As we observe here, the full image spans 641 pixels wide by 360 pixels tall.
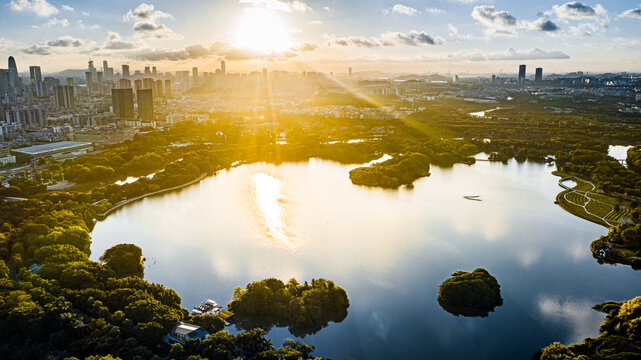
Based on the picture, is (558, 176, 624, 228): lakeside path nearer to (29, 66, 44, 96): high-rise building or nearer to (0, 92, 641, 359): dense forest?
(0, 92, 641, 359): dense forest

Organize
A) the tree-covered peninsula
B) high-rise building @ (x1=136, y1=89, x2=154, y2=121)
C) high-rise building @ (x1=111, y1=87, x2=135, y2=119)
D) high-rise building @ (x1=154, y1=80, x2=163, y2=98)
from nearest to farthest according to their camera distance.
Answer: the tree-covered peninsula, high-rise building @ (x1=111, y1=87, x2=135, y2=119), high-rise building @ (x1=136, y1=89, x2=154, y2=121), high-rise building @ (x1=154, y1=80, x2=163, y2=98)

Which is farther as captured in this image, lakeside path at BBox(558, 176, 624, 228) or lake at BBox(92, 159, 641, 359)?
lakeside path at BBox(558, 176, 624, 228)

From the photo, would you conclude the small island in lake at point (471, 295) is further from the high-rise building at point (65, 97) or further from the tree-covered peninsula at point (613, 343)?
the high-rise building at point (65, 97)

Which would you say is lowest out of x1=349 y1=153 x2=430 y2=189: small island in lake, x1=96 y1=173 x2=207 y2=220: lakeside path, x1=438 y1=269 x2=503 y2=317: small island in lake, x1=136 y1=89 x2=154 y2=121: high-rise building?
x1=438 y1=269 x2=503 y2=317: small island in lake

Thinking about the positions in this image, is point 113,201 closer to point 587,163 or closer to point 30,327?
point 30,327

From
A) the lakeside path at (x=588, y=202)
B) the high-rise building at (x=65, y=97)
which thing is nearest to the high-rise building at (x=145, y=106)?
the high-rise building at (x=65, y=97)

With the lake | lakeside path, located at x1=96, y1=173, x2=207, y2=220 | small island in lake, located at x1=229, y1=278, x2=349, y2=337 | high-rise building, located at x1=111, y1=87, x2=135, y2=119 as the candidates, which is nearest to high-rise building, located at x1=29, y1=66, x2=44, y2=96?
high-rise building, located at x1=111, y1=87, x2=135, y2=119

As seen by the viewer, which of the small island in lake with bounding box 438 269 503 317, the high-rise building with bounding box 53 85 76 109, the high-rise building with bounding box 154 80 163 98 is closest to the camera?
the small island in lake with bounding box 438 269 503 317

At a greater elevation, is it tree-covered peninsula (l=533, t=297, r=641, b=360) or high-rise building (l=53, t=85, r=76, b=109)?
high-rise building (l=53, t=85, r=76, b=109)
